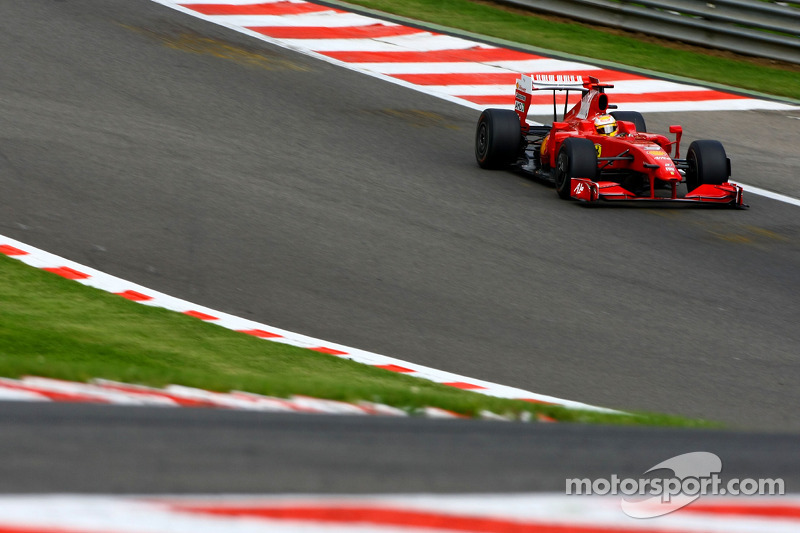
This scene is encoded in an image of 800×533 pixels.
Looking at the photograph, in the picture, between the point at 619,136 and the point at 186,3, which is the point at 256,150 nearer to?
the point at 619,136

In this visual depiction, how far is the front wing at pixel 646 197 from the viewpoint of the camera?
8.80 meters

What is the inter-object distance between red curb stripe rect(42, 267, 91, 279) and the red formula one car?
14.2ft

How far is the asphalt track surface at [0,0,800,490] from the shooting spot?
571 centimetres

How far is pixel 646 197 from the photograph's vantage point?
898 centimetres

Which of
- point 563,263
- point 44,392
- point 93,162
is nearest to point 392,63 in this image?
point 93,162

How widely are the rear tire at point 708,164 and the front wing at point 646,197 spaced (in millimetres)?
69

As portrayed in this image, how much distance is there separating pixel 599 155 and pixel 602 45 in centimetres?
653

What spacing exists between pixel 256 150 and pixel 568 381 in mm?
4865

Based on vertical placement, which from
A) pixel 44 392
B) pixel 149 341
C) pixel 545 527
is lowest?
pixel 149 341

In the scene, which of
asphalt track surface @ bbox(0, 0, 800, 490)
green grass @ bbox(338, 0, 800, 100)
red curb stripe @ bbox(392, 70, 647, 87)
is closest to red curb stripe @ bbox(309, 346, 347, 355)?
asphalt track surface @ bbox(0, 0, 800, 490)

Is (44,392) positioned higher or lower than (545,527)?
lower

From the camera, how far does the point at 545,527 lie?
8.25ft

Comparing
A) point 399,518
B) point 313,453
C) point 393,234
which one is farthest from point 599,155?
point 399,518

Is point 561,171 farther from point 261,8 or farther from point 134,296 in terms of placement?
point 261,8
